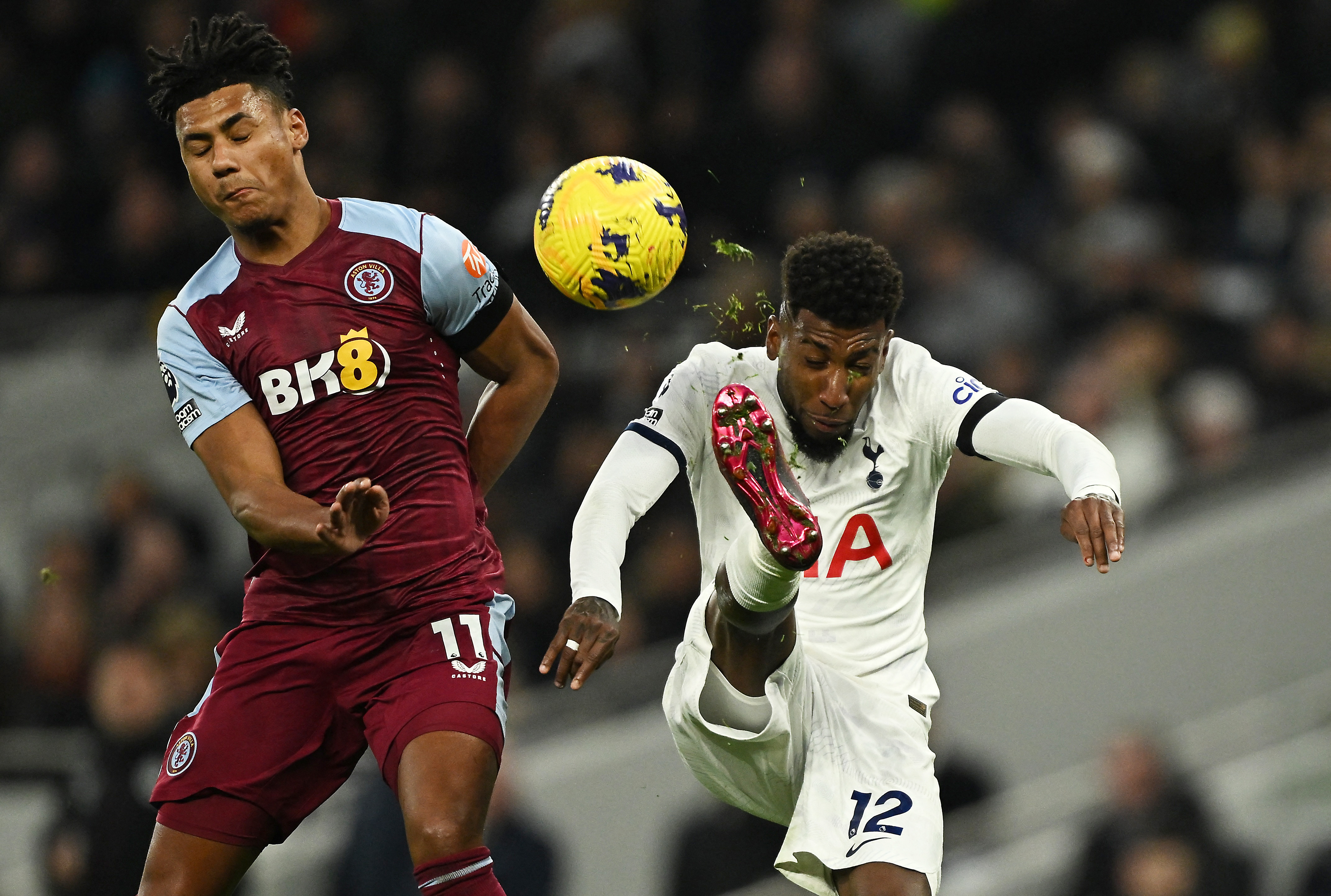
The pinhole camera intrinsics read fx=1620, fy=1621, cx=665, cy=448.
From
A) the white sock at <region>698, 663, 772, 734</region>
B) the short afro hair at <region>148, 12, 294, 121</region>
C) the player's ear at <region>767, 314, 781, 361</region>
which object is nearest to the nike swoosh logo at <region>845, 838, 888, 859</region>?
the white sock at <region>698, 663, 772, 734</region>

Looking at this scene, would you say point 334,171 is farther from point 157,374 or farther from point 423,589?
point 423,589

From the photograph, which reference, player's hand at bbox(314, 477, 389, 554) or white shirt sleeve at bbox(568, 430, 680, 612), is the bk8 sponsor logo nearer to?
player's hand at bbox(314, 477, 389, 554)

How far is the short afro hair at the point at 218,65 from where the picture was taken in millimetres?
3717

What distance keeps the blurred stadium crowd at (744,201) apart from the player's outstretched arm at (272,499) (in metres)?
2.69

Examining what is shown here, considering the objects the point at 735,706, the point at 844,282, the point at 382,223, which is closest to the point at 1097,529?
Answer: the point at 844,282

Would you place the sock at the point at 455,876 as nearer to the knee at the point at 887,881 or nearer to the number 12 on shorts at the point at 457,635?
the number 12 on shorts at the point at 457,635

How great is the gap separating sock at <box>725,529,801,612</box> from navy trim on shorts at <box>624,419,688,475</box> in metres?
0.40

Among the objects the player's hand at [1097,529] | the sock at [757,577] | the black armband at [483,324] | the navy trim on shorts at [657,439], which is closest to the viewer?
the player's hand at [1097,529]

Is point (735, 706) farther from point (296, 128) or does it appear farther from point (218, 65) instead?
point (218, 65)

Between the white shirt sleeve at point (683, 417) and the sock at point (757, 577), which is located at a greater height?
the white shirt sleeve at point (683, 417)

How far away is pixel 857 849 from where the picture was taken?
151 inches

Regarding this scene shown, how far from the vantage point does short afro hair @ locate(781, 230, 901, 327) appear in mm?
3824

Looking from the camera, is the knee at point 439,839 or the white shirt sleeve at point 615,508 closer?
the knee at point 439,839

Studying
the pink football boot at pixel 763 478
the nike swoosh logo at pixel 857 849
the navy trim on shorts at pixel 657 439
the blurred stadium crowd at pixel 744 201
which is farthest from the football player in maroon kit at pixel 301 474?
the blurred stadium crowd at pixel 744 201
